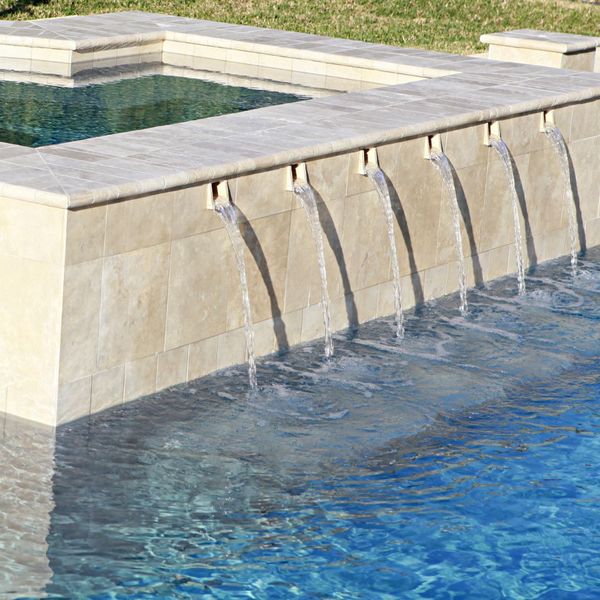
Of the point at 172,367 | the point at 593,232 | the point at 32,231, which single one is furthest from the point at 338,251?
the point at 593,232

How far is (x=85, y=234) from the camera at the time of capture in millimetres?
7238

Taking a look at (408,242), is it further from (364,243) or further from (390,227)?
(364,243)

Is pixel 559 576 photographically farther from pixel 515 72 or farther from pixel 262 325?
pixel 515 72

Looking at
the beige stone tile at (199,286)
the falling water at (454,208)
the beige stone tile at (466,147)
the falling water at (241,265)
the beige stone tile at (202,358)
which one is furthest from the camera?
the beige stone tile at (466,147)

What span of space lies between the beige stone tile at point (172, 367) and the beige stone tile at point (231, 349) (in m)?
0.30

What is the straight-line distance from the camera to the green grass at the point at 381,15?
17.6 meters

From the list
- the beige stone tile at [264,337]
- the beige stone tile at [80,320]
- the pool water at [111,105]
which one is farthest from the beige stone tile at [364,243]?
the pool water at [111,105]

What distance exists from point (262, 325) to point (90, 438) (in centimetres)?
165

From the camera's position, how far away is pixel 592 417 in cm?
803

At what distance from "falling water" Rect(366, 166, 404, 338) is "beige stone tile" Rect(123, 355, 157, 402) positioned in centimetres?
201

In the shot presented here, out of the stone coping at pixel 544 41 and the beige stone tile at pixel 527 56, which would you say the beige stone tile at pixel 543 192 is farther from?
the stone coping at pixel 544 41

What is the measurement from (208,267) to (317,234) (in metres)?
0.93

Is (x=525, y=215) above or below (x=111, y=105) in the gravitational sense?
below

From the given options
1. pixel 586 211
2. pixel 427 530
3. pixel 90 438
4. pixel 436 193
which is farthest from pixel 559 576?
pixel 586 211
